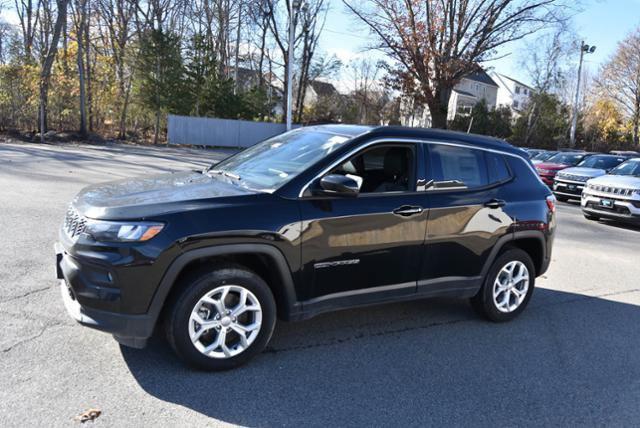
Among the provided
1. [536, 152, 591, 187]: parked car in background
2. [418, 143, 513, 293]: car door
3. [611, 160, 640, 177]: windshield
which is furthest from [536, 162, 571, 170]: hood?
[418, 143, 513, 293]: car door

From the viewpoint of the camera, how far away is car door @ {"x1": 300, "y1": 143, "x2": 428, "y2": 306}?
371 centimetres

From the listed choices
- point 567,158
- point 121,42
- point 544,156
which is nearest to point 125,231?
point 567,158

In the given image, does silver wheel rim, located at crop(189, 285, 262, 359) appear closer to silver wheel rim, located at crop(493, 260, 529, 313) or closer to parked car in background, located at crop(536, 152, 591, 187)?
silver wheel rim, located at crop(493, 260, 529, 313)

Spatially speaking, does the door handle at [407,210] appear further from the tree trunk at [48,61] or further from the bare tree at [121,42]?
the bare tree at [121,42]

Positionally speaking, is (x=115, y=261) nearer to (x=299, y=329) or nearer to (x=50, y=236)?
(x=299, y=329)

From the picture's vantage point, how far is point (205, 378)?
11.3 feet

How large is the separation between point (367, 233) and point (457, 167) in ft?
4.04

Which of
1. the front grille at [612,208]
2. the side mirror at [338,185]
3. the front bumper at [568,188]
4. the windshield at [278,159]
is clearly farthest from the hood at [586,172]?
the side mirror at [338,185]

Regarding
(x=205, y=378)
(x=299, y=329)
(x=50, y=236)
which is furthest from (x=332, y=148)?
(x=50, y=236)

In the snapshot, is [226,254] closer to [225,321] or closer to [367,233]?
[225,321]

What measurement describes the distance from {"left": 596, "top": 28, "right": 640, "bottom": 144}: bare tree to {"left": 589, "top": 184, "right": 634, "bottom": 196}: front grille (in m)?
42.2

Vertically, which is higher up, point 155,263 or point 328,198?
point 328,198

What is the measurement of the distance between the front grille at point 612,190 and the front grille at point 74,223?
1172 cm

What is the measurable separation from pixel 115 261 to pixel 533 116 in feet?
156
